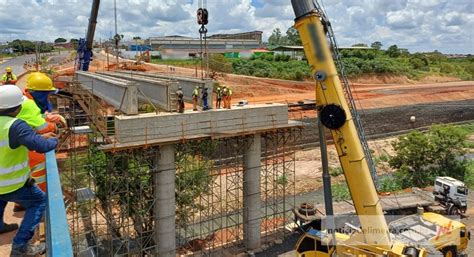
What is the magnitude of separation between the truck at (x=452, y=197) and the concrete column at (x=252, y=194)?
429 inches

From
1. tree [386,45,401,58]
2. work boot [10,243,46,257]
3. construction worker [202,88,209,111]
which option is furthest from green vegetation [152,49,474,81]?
work boot [10,243,46,257]

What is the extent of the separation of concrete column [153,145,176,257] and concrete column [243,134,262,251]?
3.94 metres

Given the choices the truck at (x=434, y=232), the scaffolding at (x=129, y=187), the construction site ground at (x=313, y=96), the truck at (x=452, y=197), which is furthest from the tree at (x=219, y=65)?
the truck at (x=434, y=232)

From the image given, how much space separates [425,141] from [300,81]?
39.1 meters

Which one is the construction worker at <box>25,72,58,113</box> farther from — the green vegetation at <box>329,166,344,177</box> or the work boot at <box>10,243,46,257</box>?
the green vegetation at <box>329,166,344,177</box>

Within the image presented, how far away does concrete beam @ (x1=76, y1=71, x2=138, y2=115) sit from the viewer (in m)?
15.4

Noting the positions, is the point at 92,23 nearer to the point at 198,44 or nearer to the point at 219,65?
the point at 198,44

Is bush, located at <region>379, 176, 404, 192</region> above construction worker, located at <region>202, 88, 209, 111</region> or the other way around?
the other way around

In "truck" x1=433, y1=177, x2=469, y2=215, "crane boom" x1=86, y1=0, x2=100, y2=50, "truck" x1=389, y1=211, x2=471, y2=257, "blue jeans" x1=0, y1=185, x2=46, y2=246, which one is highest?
"crane boom" x1=86, y1=0, x2=100, y2=50

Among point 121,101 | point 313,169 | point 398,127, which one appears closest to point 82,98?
point 121,101

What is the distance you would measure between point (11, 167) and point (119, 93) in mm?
12720

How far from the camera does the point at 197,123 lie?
54.3ft

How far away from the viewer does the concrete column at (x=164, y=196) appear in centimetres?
1603

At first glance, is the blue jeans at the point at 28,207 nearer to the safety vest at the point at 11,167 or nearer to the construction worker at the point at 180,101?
the safety vest at the point at 11,167
